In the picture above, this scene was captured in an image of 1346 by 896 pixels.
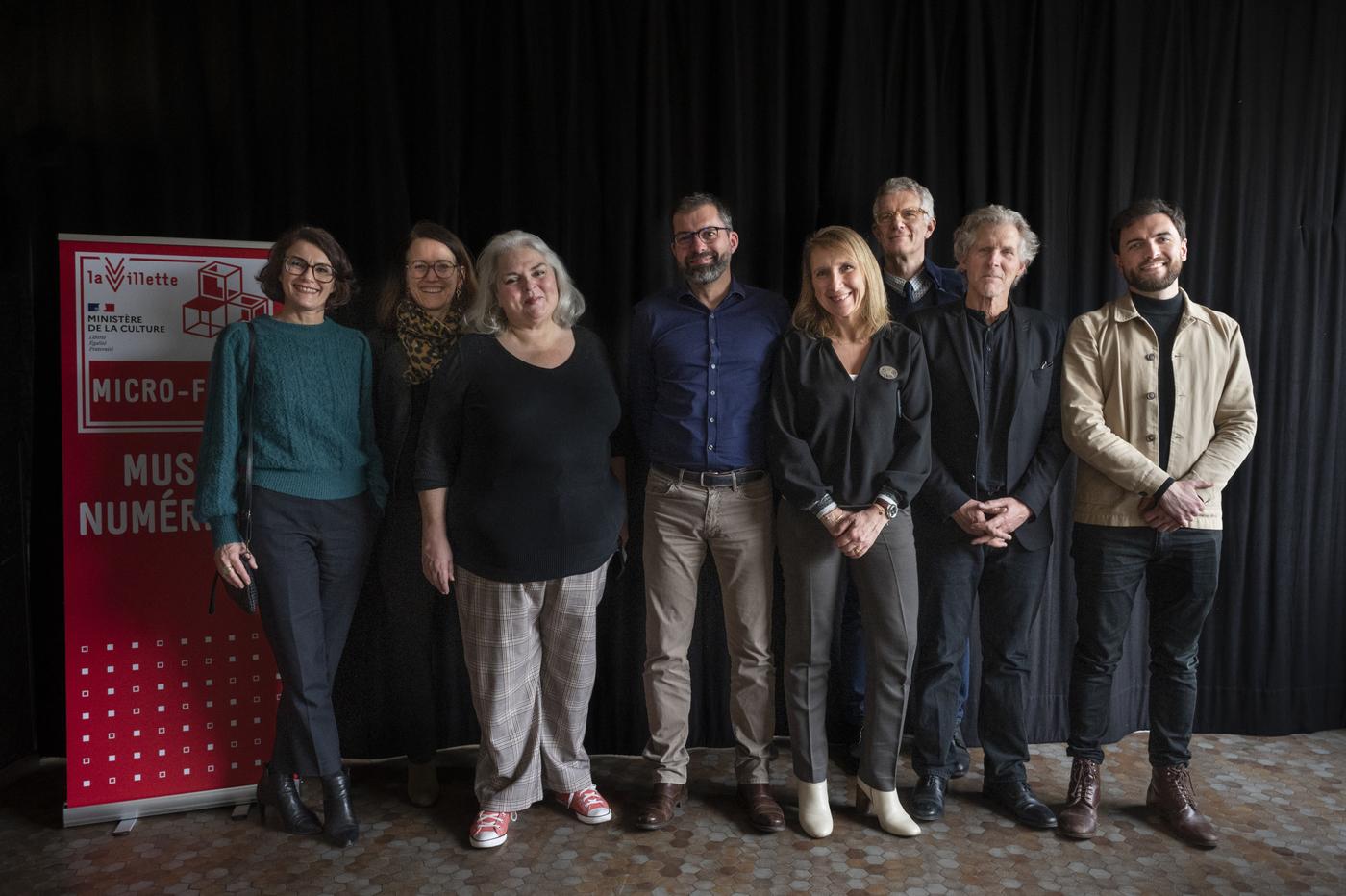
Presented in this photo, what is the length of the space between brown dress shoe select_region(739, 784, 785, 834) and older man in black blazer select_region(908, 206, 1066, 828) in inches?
16.8

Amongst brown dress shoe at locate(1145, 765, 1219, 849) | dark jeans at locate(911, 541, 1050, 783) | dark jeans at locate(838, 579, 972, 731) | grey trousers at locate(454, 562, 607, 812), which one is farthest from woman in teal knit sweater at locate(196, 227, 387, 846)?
brown dress shoe at locate(1145, 765, 1219, 849)

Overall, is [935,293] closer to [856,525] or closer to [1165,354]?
[1165,354]

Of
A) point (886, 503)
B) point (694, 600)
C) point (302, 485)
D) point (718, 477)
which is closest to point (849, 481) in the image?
point (886, 503)

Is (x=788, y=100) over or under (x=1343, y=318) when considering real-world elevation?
over

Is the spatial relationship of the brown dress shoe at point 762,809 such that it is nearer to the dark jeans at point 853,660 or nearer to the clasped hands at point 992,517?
the dark jeans at point 853,660

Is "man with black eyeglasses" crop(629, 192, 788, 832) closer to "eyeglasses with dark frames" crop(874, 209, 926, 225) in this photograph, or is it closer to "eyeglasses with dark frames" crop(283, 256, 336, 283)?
"eyeglasses with dark frames" crop(874, 209, 926, 225)

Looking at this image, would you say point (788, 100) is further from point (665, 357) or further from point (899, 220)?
Result: point (665, 357)

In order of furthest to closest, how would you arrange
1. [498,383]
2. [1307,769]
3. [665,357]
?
A: [1307,769]
[665,357]
[498,383]

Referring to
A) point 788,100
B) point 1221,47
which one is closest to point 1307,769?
point 1221,47

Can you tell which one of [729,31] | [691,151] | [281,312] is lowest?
[281,312]

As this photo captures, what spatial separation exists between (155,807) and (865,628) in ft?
7.35

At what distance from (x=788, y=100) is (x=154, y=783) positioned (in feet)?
10.2

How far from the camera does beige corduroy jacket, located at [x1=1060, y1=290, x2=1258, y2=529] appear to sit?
7.64 ft

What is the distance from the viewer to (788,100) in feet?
9.84
